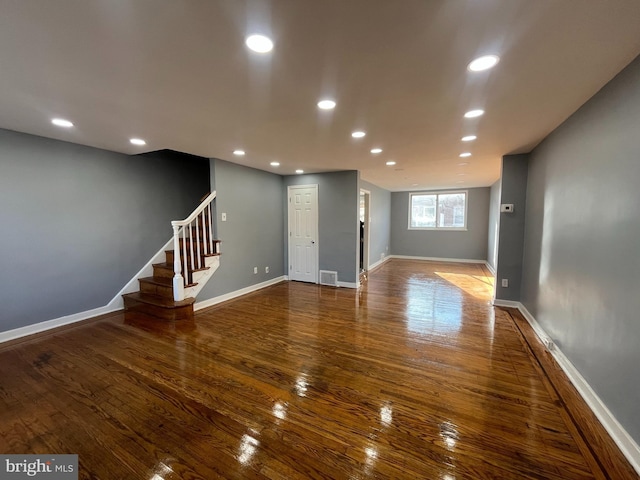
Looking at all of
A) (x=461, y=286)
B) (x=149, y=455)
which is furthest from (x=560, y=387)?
(x=461, y=286)

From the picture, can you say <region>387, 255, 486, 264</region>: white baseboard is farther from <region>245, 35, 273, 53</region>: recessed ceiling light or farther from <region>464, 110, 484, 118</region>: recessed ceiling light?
<region>245, 35, 273, 53</region>: recessed ceiling light

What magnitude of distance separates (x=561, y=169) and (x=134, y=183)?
5.63 meters

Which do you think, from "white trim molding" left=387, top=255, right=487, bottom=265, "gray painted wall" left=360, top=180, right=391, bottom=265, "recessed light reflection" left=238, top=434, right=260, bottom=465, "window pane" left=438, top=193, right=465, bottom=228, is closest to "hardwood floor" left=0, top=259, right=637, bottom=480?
"recessed light reflection" left=238, top=434, right=260, bottom=465

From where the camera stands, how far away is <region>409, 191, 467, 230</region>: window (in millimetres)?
8523

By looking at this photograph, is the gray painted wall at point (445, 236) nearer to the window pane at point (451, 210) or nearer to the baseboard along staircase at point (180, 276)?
the window pane at point (451, 210)

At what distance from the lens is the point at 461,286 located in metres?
5.59

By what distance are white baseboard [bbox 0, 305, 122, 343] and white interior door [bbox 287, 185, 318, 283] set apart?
3244 mm

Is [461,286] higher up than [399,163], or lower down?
lower down

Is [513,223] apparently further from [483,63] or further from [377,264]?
[377,264]

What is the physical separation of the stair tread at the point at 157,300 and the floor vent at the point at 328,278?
2611 mm

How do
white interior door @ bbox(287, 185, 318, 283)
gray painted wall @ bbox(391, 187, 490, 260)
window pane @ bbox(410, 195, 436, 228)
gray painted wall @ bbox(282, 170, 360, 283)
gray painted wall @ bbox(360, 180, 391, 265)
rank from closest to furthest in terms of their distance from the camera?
gray painted wall @ bbox(282, 170, 360, 283), white interior door @ bbox(287, 185, 318, 283), gray painted wall @ bbox(360, 180, 391, 265), gray painted wall @ bbox(391, 187, 490, 260), window pane @ bbox(410, 195, 436, 228)

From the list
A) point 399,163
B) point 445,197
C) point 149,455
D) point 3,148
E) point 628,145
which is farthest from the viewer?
point 445,197

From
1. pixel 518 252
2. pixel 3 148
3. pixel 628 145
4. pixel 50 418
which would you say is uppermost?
pixel 3 148

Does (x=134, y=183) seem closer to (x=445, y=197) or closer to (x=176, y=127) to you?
(x=176, y=127)
